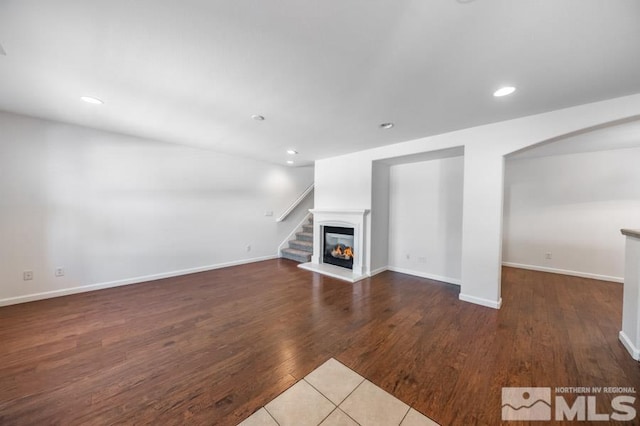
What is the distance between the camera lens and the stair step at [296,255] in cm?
502

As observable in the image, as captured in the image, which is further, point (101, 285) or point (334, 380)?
point (101, 285)

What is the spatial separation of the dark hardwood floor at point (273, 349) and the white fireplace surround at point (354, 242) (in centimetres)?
81

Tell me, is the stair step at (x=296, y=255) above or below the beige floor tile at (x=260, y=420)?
above

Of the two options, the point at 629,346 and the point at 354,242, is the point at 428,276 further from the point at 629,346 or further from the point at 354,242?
the point at 629,346

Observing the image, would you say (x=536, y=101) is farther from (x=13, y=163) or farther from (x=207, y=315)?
(x=13, y=163)

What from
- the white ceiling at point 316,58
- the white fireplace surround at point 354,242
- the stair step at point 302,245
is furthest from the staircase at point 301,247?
the white ceiling at point 316,58

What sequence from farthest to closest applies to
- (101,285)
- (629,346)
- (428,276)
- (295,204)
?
(295,204) < (428,276) < (101,285) < (629,346)

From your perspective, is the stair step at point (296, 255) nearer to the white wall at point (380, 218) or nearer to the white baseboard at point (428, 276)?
the white wall at point (380, 218)

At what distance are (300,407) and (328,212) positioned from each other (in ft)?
11.4

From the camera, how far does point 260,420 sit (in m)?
1.27

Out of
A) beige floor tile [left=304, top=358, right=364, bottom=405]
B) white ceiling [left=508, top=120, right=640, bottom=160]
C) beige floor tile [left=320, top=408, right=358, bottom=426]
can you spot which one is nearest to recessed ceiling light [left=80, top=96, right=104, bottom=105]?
beige floor tile [left=304, top=358, right=364, bottom=405]

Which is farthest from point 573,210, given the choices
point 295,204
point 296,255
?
point 295,204

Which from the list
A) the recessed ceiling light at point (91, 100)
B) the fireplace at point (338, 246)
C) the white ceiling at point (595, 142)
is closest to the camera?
the recessed ceiling light at point (91, 100)

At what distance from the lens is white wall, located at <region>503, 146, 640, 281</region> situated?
3660mm
